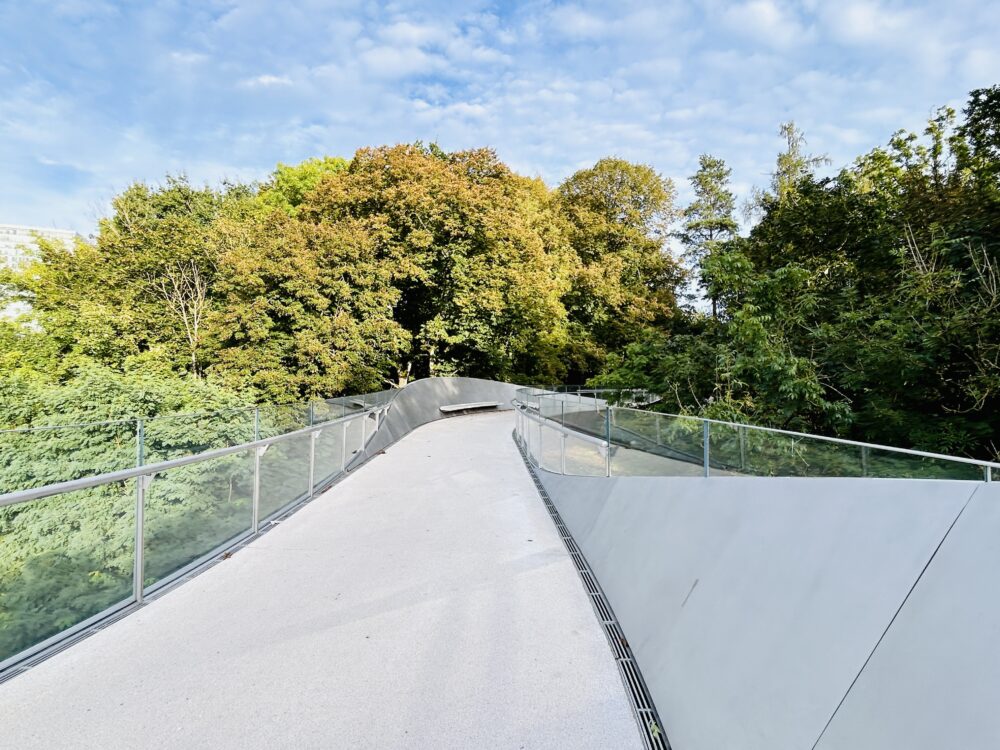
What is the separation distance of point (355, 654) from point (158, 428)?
8.73 metres

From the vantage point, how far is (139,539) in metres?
3.90

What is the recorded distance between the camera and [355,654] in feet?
10.4

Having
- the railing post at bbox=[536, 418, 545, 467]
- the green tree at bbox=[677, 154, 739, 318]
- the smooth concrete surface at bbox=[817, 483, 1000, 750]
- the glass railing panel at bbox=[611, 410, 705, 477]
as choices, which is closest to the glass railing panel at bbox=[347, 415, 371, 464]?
the railing post at bbox=[536, 418, 545, 467]

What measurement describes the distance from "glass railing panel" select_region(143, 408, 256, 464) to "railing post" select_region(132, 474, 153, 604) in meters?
5.94

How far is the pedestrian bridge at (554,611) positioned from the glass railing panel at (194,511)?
0.02 meters

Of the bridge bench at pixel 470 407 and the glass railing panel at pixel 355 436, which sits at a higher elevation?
the glass railing panel at pixel 355 436

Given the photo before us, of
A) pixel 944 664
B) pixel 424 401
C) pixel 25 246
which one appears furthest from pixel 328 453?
pixel 25 246

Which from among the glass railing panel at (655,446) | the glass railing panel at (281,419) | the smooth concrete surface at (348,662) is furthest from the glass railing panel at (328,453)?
the glass railing panel at (655,446)

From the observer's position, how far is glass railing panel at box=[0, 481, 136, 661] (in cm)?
295

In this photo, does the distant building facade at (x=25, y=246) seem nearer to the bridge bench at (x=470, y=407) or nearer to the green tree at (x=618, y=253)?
the bridge bench at (x=470, y=407)

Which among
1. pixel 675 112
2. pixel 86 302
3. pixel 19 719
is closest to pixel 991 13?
pixel 675 112

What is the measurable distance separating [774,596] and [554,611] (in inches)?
83.7

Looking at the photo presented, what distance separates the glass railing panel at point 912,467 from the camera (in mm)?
1890

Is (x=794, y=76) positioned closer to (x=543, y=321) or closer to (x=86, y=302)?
(x=543, y=321)
